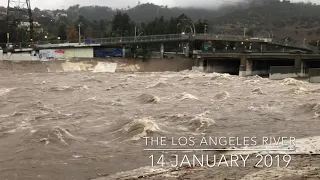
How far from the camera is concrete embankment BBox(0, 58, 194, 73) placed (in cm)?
9100

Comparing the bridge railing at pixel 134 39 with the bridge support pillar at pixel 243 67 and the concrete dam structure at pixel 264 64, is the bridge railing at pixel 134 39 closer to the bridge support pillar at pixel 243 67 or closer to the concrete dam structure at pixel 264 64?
the concrete dam structure at pixel 264 64

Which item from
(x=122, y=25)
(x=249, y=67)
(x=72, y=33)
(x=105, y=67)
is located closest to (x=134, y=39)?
(x=105, y=67)

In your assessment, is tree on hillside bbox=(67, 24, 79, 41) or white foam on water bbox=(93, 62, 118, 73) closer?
white foam on water bbox=(93, 62, 118, 73)

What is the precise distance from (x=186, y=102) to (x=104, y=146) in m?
16.7

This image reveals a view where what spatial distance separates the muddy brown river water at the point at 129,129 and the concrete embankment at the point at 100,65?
51.9m

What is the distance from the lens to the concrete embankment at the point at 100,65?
91.0m

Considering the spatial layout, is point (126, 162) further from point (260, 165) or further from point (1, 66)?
point (1, 66)

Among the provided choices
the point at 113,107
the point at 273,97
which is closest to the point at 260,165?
the point at 113,107

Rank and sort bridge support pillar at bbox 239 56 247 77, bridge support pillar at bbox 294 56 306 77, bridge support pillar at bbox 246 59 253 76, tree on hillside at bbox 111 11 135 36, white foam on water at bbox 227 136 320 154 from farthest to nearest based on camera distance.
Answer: tree on hillside at bbox 111 11 135 36, bridge support pillar at bbox 246 59 253 76, bridge support pillar at bbox 239 56 247 77, bridge support pillar at bbox 294 56 306 77, white foam on water at bbox 227 136 320 154

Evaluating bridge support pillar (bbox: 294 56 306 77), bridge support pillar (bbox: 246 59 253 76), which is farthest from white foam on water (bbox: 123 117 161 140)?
bridge support pillar (bbox: 246 59 253 76)

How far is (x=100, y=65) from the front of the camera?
96.0 m

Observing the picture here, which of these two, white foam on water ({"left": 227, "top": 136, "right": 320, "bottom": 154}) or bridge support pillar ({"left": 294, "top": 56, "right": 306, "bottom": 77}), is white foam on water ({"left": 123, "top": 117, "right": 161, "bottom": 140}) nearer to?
white foam on water ({"left": 227, "top": 136, "right": 320, "bottom": 154})

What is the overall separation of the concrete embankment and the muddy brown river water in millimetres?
51858

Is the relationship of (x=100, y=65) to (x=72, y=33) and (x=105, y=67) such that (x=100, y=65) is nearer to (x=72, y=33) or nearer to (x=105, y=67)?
(x=105, y=67)
